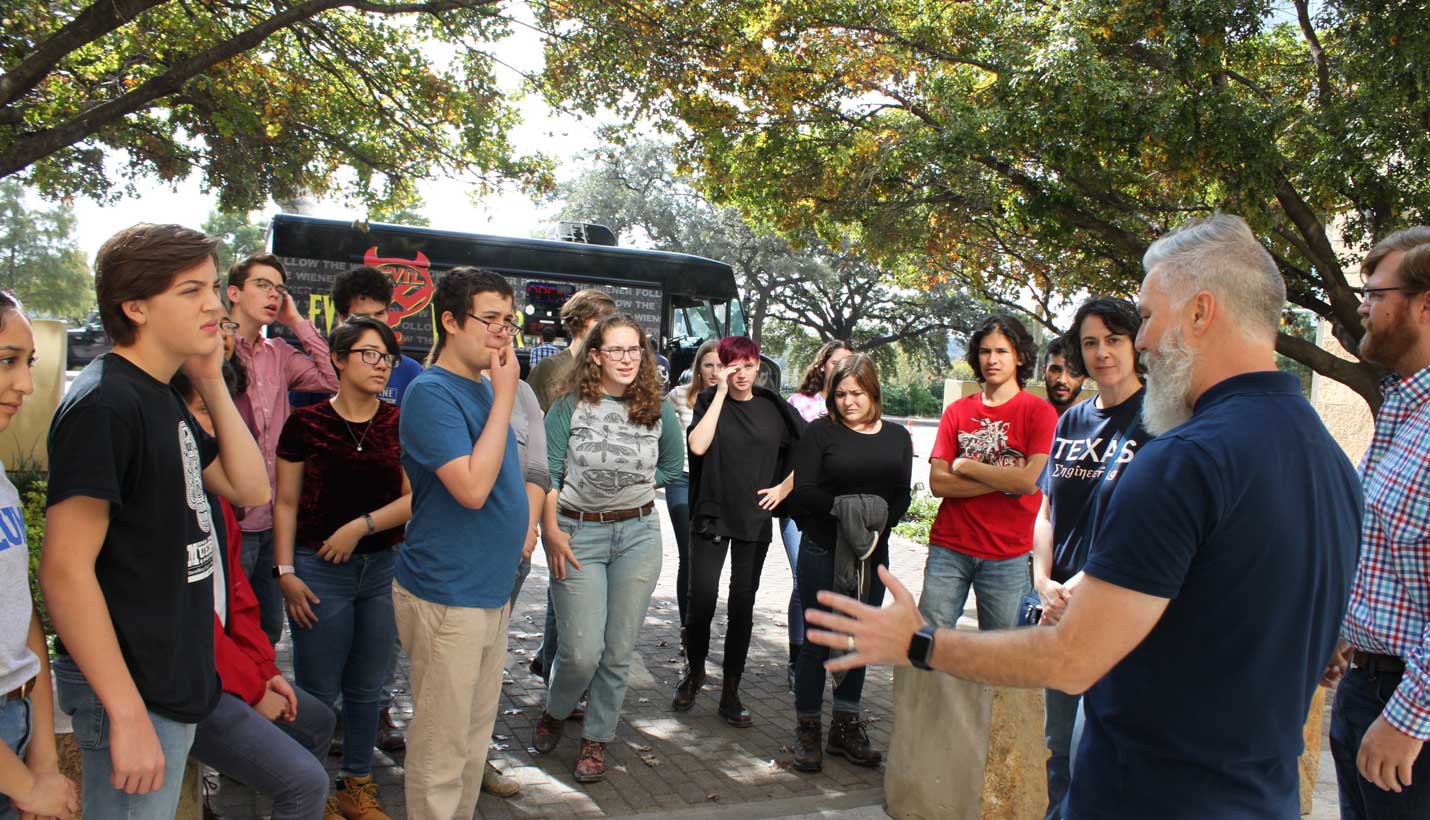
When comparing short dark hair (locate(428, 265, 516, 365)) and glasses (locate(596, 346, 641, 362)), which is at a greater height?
short dark hair (locate(428, 265, 516, 365))

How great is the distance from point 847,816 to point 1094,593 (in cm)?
274

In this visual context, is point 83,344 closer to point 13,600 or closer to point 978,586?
point 978,586

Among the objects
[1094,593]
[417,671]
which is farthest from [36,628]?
[1094,593]

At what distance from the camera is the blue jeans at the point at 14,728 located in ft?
6.91

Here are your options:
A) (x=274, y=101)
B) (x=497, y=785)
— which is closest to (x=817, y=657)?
(x=497, y=785)

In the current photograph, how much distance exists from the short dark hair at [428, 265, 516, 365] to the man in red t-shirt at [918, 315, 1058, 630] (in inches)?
92.8

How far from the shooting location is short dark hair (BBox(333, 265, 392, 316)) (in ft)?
16.8

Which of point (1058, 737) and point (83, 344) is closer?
point (1058, 737)

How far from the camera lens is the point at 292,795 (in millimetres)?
2621

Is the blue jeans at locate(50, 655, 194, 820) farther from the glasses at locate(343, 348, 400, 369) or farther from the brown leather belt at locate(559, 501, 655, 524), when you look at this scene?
the brown leather belt at locate(559, 501, 655, 524)

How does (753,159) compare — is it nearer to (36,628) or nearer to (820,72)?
(820,72)

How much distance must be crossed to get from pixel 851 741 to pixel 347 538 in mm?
2530

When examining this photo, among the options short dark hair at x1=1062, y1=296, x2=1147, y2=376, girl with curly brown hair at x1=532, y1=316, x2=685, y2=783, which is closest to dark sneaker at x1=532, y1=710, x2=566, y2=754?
girl with curly brown hair at x1=532, y1=316, x2=685, y2=783

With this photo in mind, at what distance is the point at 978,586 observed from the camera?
4.77 m
